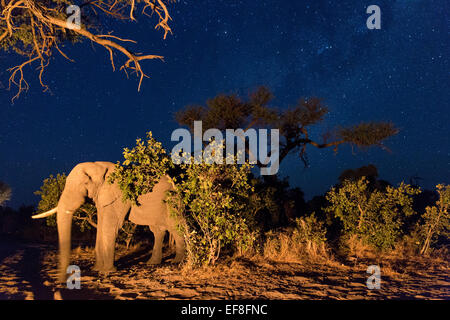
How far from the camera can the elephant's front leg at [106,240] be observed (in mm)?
6504

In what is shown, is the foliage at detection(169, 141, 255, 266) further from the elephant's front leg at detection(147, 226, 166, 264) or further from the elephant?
the elephant's front leg at detection(147, 226, 166, 264)

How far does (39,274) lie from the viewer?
21.1 ft

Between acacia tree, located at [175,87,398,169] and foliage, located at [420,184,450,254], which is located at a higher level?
acacia tree, located at [175,87,398,169]

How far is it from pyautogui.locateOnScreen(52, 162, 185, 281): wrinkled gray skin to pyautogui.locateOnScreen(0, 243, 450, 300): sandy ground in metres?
0.66

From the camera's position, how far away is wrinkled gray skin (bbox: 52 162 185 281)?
6.56 meters

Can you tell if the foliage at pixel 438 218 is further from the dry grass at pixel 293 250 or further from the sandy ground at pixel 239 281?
the dry grass at pixel 293 250

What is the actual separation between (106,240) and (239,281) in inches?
128

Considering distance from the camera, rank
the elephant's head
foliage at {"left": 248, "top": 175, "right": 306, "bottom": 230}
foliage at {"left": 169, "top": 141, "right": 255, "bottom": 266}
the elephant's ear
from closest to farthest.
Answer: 1. foliage at {"left": 169, "top": 141, "right": 255, "bottom": 266}
2. the elephant's head
3. the elephant's ear
4. foliage at {"left": 248, "top": 175, "right": 306, "bottom": 230}

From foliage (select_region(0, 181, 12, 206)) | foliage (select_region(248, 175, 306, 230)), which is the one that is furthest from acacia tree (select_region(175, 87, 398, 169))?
foliage (select_region(0, 181, 12, 206))

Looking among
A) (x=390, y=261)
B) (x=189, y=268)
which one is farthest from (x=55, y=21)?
(x=390, y=261)

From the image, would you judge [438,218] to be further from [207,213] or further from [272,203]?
[207,213]

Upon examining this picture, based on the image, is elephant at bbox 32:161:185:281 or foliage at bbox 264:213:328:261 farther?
foliage at bbox 264:213:328:261

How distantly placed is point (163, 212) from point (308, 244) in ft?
14.0

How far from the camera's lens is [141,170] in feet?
21.8
